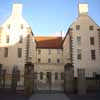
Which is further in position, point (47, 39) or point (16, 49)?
point (47, 39)

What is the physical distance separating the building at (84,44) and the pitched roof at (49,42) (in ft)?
29.4

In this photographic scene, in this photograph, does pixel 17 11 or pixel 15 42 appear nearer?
pixel 15 42

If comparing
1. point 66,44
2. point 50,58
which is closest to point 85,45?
point 66,44

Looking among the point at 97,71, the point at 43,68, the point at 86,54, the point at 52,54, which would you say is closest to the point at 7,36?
the point at 43,68

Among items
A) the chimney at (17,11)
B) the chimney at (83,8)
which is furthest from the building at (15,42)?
the chimney at (83,8)

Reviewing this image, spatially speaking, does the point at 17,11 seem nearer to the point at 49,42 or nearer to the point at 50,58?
the point at 49,42

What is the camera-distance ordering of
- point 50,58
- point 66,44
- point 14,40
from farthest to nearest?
point 50,58 < point 66,44 < point 14,40

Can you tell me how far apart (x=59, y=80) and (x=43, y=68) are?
14.9 feet

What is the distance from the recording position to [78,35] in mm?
31172

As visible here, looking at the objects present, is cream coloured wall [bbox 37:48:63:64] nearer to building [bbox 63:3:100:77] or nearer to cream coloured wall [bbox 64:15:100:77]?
building [bbox 63:3:100:77]

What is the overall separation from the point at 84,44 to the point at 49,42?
47.5 ft

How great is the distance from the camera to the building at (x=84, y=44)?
29.8 m

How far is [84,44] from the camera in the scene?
101 ft

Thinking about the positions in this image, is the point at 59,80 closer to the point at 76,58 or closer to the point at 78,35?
the point at 76,58
